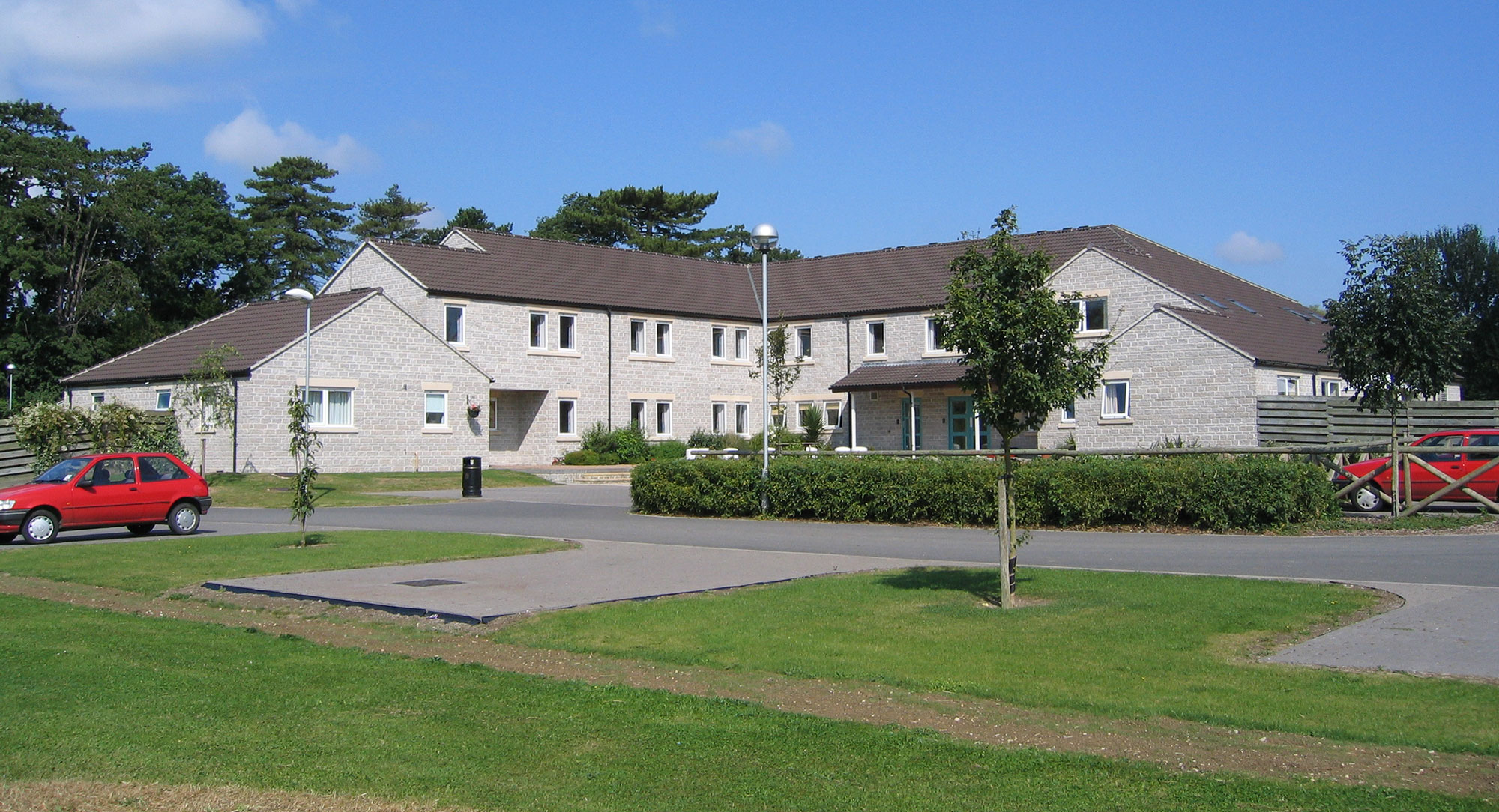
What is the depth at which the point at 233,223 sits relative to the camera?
67.8 metres

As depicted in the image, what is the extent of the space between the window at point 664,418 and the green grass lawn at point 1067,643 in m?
34.3

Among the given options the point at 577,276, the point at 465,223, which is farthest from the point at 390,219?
the point at 577,276

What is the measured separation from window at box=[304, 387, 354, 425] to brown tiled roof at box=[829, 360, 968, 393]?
18.1m

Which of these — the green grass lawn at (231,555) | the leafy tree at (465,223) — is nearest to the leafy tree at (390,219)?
the leafy tree at (465,223)

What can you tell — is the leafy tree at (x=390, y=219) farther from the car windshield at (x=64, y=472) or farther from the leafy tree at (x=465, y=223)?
the car windshield at (x=64, y=472)

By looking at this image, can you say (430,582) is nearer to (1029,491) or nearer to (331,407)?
(1029,491)

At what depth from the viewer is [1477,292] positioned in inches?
2301

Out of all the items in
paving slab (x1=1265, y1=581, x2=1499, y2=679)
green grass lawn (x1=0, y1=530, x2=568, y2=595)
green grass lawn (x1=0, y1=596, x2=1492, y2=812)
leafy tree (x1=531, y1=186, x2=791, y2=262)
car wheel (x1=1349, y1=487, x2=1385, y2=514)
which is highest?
leafy tree (x1=531, y1=186, x2=791, y2=262)

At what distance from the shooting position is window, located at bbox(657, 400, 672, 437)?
48.9 meters

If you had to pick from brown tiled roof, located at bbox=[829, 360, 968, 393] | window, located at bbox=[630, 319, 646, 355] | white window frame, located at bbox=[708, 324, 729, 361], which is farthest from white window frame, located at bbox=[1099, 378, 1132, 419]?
window, located at bbox=[630, 319, 646, 355]

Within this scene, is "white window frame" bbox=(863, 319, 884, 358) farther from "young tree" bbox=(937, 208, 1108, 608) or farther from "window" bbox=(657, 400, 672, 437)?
"young tree" bbox=(937, 208, 1108, 608)

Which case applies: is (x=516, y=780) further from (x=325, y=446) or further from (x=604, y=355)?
(x=604, y=355)

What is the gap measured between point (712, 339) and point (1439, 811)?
4579 cm

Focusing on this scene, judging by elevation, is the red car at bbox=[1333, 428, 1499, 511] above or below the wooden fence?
below
